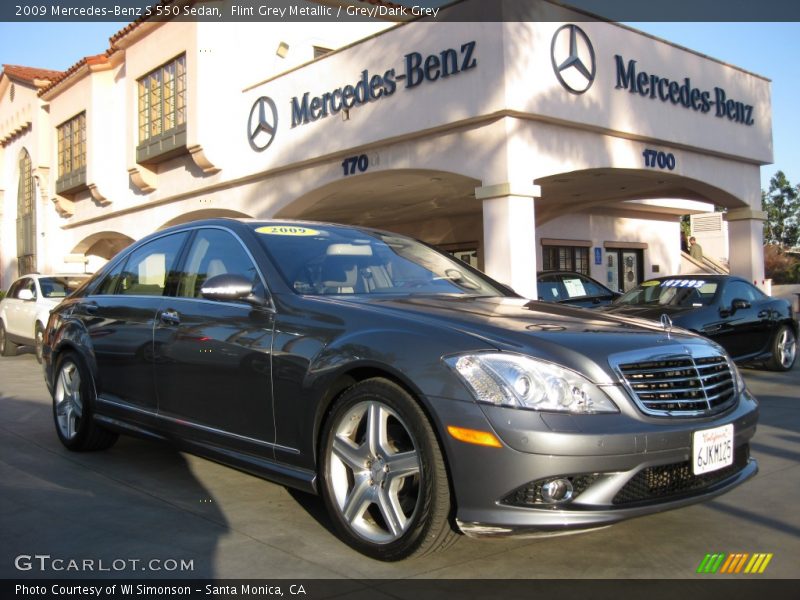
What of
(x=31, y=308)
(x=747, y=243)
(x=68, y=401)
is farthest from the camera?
(x=747, y=243)

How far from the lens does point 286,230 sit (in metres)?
4.61

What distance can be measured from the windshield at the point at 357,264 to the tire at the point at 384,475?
2.76 ft

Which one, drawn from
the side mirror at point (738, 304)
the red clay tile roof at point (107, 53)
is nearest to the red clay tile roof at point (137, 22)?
the red clay tile roof at point (107, 53)

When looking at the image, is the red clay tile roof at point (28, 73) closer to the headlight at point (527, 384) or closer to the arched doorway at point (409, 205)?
the arched doorway at point (409, 205)

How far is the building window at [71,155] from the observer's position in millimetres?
24125

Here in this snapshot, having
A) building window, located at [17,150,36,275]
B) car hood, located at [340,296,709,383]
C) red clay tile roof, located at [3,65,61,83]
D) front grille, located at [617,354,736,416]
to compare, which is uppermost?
red clay tile roof, located at [3,65,61,83]

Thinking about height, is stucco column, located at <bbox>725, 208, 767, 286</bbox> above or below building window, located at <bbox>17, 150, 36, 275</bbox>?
below

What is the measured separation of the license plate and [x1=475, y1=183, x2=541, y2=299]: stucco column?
8.09 m

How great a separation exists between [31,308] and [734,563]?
→ 40.6 ft

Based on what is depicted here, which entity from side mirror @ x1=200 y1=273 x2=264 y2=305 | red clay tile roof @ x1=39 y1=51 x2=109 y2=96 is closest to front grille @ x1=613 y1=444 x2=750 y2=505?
side mirror @ x1=200 y1=273 x2=264 y2=305

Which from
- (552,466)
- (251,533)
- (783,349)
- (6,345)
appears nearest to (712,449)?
(552,466)

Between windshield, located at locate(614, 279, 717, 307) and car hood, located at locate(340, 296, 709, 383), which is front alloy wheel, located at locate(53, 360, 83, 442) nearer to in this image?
car hood, located at locate(340, 296, 709, 383)

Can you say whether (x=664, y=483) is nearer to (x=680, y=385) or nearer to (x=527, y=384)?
(x=680, y=385)

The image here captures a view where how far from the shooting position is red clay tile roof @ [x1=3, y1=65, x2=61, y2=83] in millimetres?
27625
